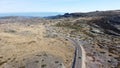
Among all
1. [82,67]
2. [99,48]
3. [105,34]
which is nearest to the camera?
[82,67]

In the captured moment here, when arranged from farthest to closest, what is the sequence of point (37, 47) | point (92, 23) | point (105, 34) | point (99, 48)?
point (92, 23)
point (105, 34)
point (99, 48)
point (37, 47)

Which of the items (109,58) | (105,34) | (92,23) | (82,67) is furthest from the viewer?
(92,23)

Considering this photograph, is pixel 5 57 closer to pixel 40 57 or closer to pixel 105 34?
pixel 40 57

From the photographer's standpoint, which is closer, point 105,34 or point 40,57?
point 40,57

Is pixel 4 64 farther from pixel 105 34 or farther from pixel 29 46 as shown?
pixel 105 34

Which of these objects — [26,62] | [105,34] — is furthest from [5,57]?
[105,34]

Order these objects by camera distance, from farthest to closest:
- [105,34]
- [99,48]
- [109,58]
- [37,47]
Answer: [105,34], [99,48], [37,47], [109,58]

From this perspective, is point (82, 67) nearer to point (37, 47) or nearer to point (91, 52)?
point (91, 52)

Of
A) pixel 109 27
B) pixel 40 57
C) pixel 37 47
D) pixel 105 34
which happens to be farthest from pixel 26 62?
pixel 109 27

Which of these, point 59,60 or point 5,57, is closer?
point 59,60
